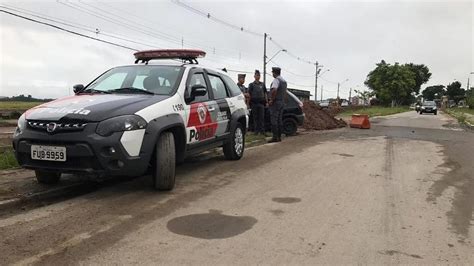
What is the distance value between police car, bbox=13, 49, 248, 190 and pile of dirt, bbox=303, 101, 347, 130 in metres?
10.7

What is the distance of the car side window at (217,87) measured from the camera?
7926 mm

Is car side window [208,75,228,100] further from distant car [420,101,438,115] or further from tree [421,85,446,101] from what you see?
tree [421,85,446,101]

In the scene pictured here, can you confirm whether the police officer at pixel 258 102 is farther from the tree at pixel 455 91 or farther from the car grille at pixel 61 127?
the tree at pixel 455 91

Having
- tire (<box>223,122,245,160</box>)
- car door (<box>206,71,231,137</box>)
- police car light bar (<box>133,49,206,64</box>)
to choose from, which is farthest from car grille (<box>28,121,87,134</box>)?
tire (<box>223,122,245,160</box>)

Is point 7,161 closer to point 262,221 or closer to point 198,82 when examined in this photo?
point 198,82

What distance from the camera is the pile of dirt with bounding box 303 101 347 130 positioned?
17.9 metres

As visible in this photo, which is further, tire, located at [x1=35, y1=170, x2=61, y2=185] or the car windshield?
the car windshield

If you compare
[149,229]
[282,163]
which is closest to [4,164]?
[149,229]

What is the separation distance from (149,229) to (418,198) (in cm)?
355

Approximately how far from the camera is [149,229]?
15.1ft

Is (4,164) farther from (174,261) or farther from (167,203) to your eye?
(174,261)

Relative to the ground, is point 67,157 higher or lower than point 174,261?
higher

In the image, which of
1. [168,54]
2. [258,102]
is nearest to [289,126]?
[258,102]

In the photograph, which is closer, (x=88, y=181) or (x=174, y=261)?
Answer: (x=174, y=261)
